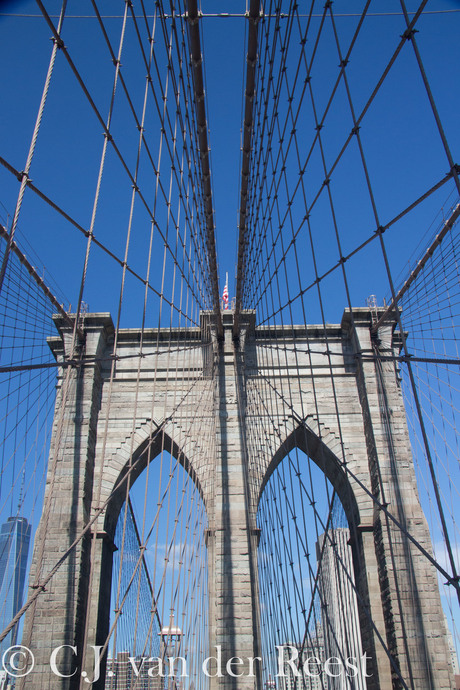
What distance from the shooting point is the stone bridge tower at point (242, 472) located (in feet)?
28.4

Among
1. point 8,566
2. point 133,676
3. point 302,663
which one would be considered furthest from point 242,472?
point 8,566

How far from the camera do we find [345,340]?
1144cm

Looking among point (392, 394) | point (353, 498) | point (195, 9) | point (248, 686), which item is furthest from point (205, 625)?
point (195, 9)

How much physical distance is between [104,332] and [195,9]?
6.51 metres

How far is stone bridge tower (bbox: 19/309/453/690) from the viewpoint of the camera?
341 inches

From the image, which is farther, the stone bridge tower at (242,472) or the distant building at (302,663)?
the stone bridge tower at (242,472)

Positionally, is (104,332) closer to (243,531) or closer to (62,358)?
(62,358)

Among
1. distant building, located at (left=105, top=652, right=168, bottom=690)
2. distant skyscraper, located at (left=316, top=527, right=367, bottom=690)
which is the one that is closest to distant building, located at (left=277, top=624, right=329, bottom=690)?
distant skyscraper, located at (left=316, top=527, right=367, bottom=690)

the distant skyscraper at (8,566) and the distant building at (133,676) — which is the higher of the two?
the distant skyscraper at (8,566)

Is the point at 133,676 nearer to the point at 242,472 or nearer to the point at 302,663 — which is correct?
the point at 302,663

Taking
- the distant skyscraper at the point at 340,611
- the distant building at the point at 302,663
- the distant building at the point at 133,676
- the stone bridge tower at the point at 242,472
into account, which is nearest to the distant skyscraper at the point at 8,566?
the stone bridge tower at the point at 242,472

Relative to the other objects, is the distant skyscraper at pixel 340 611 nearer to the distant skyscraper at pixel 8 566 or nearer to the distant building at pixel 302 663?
the distant building at pixel 302 663

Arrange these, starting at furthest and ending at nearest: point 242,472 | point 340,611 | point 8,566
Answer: point 8,566 → point 340,611 → point 242,472

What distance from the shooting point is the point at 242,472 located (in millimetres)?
10148
